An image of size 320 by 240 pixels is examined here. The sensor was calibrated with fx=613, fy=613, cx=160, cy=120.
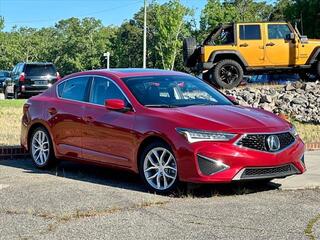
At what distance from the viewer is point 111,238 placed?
17.3 ft

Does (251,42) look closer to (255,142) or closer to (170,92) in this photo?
(170,92)

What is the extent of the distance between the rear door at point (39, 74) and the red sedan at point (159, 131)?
48.7 feet

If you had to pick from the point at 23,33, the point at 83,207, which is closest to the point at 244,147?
the point at 83,207

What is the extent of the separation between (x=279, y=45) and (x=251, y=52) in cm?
88

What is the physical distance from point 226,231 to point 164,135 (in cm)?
182

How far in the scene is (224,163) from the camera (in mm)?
6734

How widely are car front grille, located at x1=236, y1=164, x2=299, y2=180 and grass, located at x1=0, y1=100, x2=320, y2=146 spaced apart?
188 inches

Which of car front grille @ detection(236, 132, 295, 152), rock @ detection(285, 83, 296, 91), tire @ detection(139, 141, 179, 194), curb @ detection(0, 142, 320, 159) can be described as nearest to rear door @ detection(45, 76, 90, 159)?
tire @ detection(139, 141, 179, 194)

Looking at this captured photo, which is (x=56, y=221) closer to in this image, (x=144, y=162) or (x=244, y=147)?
(x=144, y=162)

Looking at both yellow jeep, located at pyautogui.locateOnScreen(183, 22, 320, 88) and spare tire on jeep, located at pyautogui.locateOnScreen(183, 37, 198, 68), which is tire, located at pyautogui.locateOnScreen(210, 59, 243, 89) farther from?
spare tire on jeep, located at pyautogui.locateOnScreen(183, 37, 198, 68)

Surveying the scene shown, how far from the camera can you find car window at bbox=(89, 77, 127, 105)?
26.4 ft

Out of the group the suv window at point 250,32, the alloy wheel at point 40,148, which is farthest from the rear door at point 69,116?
the suv window at point 250,32

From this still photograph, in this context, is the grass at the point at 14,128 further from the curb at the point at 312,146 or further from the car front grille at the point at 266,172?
the car front grille at the point at 266,172

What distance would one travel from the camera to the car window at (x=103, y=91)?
316 inches
